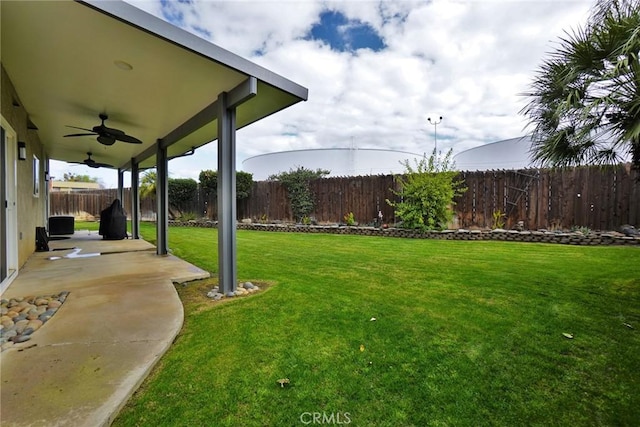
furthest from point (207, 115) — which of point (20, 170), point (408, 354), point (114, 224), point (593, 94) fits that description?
point (114, 224)

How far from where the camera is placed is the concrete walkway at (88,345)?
1.64 m

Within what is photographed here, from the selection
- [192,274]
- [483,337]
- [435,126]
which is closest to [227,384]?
[483,337]

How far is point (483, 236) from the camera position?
829 centimetres

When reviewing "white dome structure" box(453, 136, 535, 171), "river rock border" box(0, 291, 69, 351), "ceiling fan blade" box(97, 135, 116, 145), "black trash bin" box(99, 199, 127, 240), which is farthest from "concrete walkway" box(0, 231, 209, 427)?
"white dome structure" box(453, 136, 535, 171)

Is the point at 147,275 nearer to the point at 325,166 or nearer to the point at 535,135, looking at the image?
the point at 535,135

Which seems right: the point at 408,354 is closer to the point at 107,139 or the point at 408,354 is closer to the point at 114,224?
the point at 107,139

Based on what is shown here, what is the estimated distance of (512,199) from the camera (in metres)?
8.55

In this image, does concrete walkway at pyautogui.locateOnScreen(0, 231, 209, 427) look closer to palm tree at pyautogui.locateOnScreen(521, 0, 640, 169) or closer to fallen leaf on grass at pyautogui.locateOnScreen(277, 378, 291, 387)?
fallen leaf on grass at pyautogui.locateOnScreen(277, 378, 291, 387)

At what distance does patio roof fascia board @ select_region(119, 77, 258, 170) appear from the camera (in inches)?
131

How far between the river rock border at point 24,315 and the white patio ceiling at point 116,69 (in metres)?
2.56

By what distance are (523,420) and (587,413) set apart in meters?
0.39

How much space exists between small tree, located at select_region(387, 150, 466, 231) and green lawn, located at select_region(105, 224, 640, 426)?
4582mm

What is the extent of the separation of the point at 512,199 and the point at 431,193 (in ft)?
7.14

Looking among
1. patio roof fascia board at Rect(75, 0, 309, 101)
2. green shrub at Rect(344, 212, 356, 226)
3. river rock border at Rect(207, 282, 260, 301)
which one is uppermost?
patio roof fascia board at Rect(75, 0, 309, 101)
